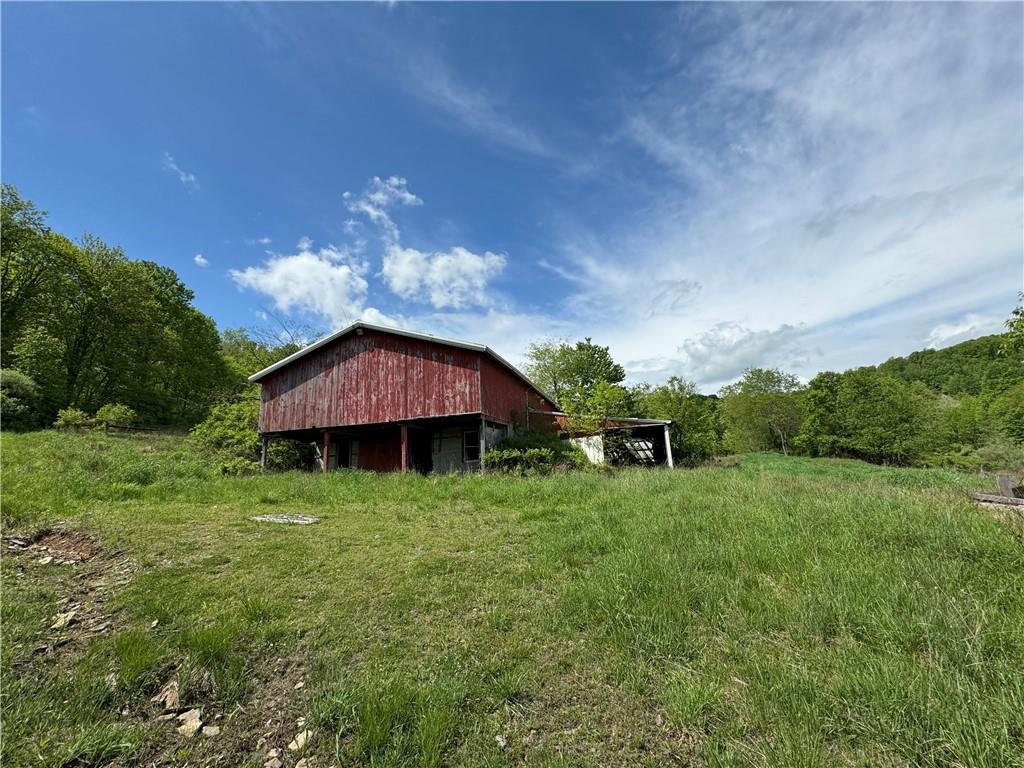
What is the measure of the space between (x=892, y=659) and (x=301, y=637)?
440 centimetres

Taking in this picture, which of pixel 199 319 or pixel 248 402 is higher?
pixel 199 319

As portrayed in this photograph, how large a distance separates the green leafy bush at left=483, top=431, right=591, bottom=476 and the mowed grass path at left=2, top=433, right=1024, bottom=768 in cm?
832

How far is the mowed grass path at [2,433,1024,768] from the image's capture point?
8.03 ft

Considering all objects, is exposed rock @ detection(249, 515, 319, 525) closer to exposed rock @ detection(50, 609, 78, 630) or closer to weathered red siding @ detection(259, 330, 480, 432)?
exposed rock @ detection(50, 609, 78, 630)

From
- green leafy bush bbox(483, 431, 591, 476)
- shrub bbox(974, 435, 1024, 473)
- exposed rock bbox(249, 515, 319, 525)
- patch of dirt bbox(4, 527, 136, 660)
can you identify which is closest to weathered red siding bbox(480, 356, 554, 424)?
green leafy bush bbox(483, 431, 591, 476)

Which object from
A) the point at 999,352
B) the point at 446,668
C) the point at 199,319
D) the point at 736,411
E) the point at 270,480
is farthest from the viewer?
the point at 736,411

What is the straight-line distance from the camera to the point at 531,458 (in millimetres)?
15078

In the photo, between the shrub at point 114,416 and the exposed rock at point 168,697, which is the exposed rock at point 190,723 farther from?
the shrub at point 114,416

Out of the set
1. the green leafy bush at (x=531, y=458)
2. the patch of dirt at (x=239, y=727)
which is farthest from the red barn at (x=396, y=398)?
the patch of dirt at (x=239, y=727)

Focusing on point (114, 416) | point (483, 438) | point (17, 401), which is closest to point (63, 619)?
point (483, 438)

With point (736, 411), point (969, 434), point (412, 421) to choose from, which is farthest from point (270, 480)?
point (969, 434)

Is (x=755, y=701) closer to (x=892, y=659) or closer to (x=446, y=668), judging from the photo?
(x=892, y=659)

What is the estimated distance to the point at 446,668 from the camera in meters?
3.21

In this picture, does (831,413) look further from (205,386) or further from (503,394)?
(205,386)
